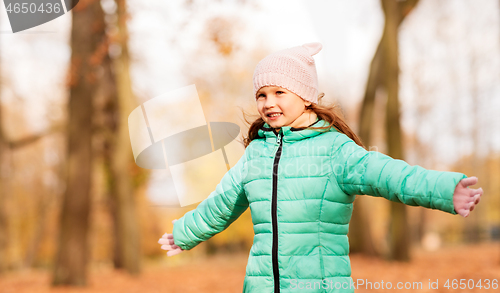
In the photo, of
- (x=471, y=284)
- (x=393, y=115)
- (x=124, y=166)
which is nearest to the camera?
(x=471, y=284)

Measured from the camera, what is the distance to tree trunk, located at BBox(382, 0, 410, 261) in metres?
9.78

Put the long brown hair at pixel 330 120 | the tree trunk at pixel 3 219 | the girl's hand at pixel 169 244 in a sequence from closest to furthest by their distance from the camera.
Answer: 1. the long brown hair at pixel 330 120
2. the girl's hand at pixel 169 244
3. the tree trunk at pixel 3 219

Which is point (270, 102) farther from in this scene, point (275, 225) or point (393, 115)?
point (393, 115)

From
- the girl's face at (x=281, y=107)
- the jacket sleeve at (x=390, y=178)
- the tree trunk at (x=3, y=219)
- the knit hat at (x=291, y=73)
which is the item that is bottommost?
the tree trunk at (x=3, y=219)

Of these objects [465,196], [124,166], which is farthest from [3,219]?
[465,196]

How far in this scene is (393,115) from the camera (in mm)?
9828

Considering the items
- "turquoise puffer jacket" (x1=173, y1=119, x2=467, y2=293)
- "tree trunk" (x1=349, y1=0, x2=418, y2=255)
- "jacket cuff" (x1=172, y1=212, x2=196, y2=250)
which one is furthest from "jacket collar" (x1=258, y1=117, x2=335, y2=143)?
"tree trunk" (x1=349, y1=0, x2=418, y2=255)

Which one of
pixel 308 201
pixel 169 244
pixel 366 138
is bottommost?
pixel 366 138

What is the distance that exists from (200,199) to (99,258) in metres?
37.2

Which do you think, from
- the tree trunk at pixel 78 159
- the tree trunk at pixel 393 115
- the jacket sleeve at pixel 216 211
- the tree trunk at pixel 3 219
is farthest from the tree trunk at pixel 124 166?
the jacket sleeve at pixel 216 211

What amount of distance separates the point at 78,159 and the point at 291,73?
768 centimetres

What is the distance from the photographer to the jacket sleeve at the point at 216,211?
7.89ft

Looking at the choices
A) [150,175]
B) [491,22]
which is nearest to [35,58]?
[150,175]

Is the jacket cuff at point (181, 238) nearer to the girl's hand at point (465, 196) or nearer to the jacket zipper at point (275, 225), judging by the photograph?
the jacket zipper at point (275, 225)
